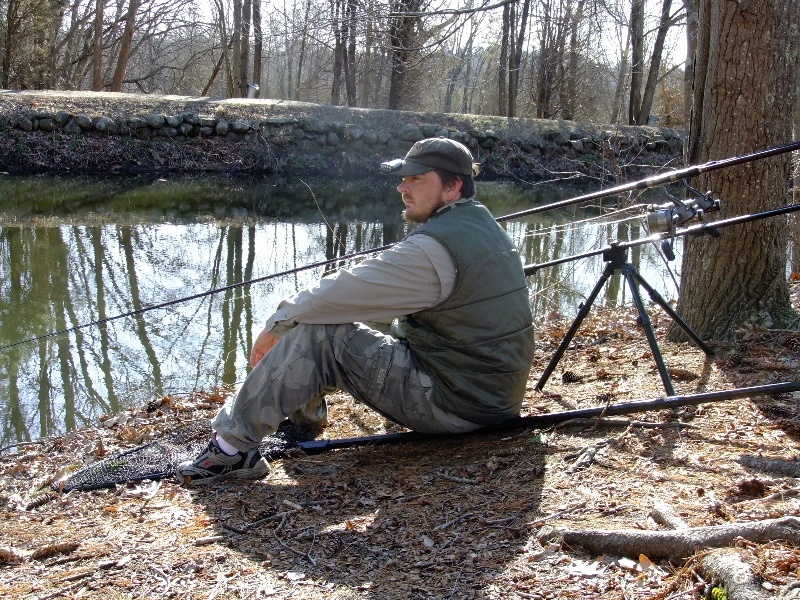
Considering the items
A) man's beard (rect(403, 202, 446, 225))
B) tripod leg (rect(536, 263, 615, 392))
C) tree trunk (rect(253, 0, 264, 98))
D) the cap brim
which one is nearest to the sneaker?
man's beard (rect(403, 202, 446, 225))

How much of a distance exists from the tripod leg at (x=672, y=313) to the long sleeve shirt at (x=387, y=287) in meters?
0.92

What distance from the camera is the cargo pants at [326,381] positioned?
331 centimetres

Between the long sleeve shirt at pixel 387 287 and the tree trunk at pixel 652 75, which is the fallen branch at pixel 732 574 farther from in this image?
the tree trunk at pixel 652 75

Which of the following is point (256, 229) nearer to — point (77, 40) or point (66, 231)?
point (66, 231)

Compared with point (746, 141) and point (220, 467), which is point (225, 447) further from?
point (746, 141)

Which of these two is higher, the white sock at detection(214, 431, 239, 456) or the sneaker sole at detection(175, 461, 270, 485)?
Result: the white sock at detection(214, 431, 239, 456)

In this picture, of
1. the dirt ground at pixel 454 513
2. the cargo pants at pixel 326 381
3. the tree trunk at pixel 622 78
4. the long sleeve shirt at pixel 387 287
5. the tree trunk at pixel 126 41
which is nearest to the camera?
the dirt ground at pixel 454 513

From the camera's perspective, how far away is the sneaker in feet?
11.3

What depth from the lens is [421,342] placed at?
11.1ft

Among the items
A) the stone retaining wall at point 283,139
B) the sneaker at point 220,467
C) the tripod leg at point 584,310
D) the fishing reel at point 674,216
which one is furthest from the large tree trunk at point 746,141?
the stone retaining wall at point 283,139

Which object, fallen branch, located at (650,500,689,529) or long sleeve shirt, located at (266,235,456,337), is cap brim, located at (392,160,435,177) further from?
fallen branch, located at (650,500,689,529)

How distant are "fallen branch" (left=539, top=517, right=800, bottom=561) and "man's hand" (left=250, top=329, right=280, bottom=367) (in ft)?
4.97

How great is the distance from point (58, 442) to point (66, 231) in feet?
23.3

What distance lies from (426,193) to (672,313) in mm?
1258
